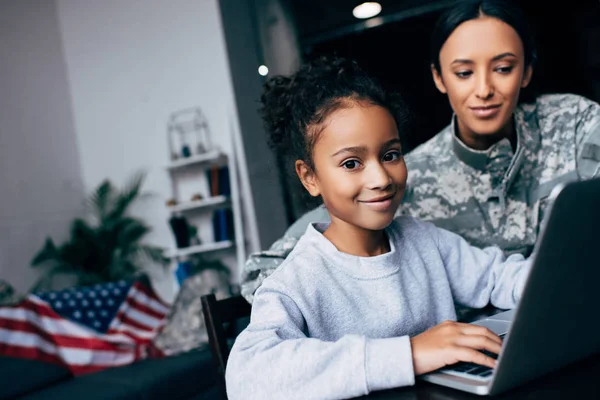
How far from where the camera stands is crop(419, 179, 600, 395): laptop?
48cm

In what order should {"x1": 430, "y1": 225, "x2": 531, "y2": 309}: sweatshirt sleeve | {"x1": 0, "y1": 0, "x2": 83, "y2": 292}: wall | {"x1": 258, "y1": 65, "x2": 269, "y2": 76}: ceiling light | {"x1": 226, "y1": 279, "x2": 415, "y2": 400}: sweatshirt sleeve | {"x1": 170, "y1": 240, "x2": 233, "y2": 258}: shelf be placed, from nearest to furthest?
{"x1": 226, "y1": 279, "x2": 415, "y2": 400}: sweatshirt sleeve, {"x1": 430, "y1": 225, "x2": 531, "y2": 309}: sweatshirt sleeve, {"x1": 258, "y1": 65, "x2": 269, "y2": 76}: ceiling light, {"x1": 0, "y1": 0, "x2": 83, "y2": 292}: wall, {"x1": 170, "y1": 240, "x2": 233, "y2": 258}: shelf

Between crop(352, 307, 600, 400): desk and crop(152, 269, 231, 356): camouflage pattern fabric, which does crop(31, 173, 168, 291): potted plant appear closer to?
crop(152, 269, 231, 356): camouflage pattern fabric

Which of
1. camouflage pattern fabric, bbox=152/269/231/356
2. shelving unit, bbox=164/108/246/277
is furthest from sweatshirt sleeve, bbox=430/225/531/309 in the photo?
shelving unit, bbox=164/108/246/277

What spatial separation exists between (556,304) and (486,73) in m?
0.92

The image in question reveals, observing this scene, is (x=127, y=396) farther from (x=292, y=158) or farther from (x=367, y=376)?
(x=367, y=376)

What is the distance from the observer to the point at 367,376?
0.60m

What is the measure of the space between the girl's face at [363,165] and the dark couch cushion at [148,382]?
6.08 ft

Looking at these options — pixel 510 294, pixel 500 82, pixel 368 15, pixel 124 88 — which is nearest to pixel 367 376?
pixel 510 294

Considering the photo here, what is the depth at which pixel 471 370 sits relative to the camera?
60 cm

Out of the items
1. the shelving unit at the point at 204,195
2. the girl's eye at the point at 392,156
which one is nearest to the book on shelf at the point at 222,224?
the shelving unit at the point at 204,195

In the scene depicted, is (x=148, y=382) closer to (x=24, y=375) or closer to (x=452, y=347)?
(x=24, y=375)

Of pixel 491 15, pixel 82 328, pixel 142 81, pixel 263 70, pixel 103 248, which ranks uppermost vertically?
pixel 142 81

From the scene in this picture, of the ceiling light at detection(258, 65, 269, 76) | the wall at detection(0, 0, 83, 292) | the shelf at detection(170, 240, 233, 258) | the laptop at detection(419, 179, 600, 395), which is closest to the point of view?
the laptop at detection(419, 179, 600, 395)

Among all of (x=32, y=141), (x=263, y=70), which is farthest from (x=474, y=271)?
(x=32, y=141)
